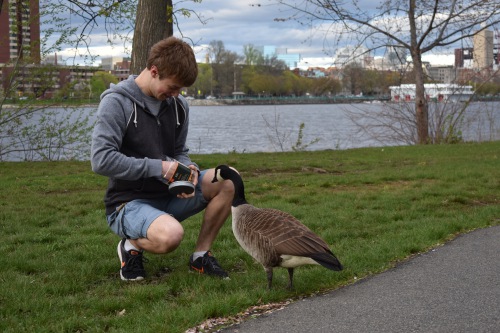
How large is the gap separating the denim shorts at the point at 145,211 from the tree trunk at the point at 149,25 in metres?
6.64

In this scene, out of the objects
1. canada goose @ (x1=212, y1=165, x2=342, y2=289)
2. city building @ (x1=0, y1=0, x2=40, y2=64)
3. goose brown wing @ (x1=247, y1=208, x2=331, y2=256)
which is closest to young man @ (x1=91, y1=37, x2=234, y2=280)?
canada goose @ (x1=212, y1=165, x2=342, y2=289)

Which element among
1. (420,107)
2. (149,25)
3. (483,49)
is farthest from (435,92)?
(149,25)

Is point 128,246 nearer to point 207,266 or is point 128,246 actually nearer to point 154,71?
point 207,266

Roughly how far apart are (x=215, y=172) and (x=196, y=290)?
106cm

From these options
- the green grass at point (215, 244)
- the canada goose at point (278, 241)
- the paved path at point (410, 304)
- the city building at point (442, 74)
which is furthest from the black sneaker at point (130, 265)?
the city building at point (442, 74)

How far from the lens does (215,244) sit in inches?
278

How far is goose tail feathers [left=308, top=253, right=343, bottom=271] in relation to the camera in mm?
4695


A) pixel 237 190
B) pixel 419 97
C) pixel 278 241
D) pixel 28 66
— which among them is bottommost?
pixel 278 241

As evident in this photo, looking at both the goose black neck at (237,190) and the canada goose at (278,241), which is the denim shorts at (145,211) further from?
the canada goose at (278,241)

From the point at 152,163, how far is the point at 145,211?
0.43m

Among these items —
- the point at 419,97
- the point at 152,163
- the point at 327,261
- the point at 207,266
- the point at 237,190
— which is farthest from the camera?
the point at 419,97

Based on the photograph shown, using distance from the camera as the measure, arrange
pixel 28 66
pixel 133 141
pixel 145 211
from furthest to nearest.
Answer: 1. pixel 28 66
2. pixel 133 141
3. pixel 145 211

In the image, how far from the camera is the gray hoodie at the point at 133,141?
16.8 ft

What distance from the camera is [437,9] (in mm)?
22562
